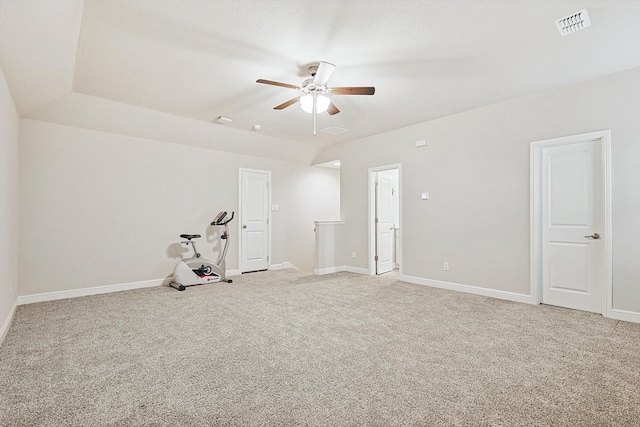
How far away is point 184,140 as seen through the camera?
543 cm

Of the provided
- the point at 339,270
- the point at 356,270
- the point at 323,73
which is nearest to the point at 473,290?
the point at 356,270

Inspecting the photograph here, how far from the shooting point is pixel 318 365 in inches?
92.4

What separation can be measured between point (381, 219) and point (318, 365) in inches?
165

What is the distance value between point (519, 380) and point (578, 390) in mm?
328

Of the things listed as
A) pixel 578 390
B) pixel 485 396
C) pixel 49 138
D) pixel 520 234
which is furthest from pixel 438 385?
pixel 49 138

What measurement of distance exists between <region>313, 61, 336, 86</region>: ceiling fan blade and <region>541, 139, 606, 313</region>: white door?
3.00 metres

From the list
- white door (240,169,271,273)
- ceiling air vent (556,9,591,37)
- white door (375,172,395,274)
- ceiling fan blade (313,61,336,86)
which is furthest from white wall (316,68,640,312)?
ceiling fan blade (313,61,336,86)

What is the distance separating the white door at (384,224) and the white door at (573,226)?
274 cm

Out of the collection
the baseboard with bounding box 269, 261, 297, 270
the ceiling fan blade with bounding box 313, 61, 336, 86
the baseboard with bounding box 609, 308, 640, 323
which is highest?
the ceiling fan blade with bounding box 313, 61, 336, 86

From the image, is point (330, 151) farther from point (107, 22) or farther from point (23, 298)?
point (23, 298)

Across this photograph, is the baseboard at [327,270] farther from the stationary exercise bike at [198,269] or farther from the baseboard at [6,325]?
the baseboard at [6,325]

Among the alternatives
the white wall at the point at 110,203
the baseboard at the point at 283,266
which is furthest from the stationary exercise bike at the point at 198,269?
the baseboard at the point at 283,266

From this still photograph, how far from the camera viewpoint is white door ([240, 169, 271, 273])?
632 centimetres

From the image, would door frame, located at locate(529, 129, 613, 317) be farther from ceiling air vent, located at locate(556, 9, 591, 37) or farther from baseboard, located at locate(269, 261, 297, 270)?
baseboard, located at locate(269, 261, 297, 270)
